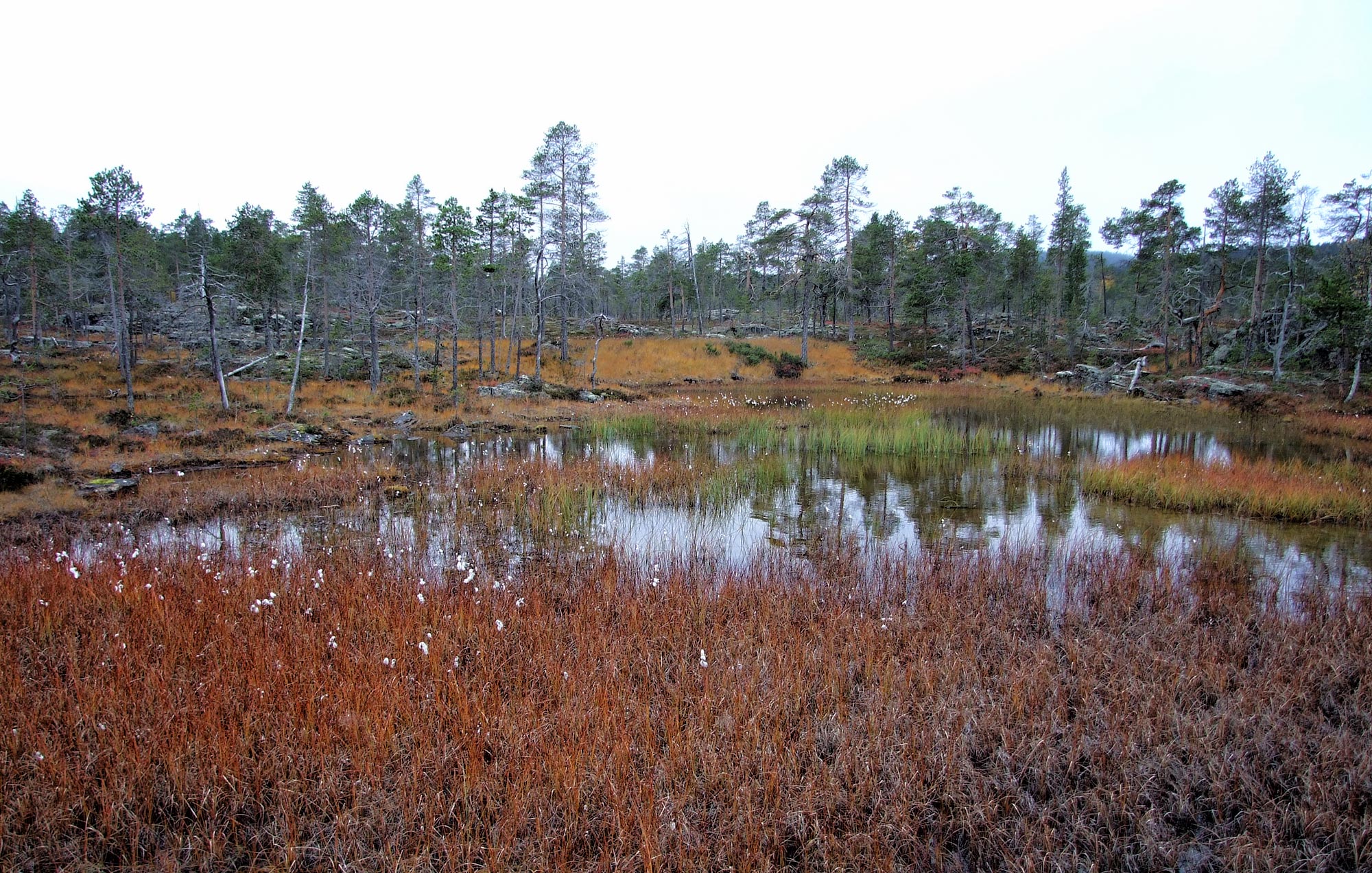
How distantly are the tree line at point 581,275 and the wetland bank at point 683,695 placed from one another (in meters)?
22.7

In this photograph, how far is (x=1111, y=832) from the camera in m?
3.19

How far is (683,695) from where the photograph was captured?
4406mm

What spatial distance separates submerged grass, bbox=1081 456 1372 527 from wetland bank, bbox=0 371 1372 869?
59cm

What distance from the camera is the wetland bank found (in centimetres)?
313

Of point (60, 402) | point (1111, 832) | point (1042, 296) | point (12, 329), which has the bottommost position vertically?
point (1111, 832)

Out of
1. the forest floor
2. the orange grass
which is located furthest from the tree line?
the orange grass

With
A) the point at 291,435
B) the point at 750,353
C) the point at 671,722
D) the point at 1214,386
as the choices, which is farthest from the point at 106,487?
the point at 1214,386

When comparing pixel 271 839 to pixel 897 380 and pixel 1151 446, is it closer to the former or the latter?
pixel 1151 446

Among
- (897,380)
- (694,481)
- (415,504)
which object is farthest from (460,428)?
(897,380)

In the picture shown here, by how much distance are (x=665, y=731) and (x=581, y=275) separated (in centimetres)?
3763

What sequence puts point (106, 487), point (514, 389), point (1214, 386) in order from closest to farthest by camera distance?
point (106, 487) → point (1214, 386) → point (514, 389)

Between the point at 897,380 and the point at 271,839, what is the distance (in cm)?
4432

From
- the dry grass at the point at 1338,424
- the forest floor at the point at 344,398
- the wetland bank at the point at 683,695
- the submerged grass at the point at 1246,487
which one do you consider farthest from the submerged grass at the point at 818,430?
the dry grass at the point at 1338,424

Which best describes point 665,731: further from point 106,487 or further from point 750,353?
point 750,353
